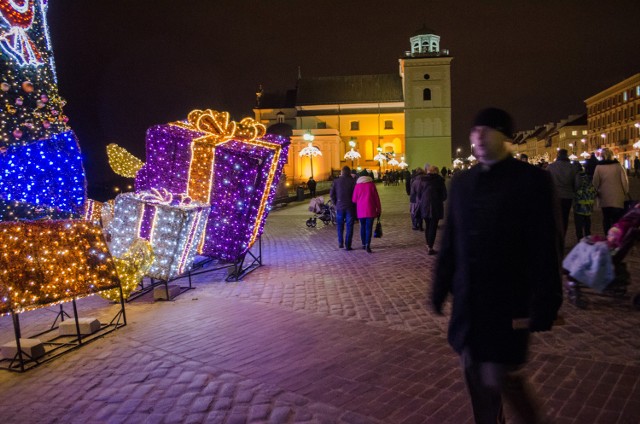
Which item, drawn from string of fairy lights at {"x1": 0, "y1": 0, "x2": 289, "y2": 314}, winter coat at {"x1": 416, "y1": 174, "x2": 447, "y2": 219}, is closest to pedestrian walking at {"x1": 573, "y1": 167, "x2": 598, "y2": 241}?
winter coat at {"x1": 416, "y1": 174, "x2": 447, "y2": 219}

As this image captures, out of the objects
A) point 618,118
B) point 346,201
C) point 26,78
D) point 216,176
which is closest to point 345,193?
point 346,201

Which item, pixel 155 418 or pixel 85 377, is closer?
pixel 155 418

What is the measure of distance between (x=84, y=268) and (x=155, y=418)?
8.24 feet

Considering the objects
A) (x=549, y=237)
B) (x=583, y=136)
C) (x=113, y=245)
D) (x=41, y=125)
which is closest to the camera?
(x=549, y=237)

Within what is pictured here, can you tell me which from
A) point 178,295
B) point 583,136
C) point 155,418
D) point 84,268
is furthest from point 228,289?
point 583,136

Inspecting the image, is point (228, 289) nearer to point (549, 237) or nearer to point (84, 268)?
point (84, 268)

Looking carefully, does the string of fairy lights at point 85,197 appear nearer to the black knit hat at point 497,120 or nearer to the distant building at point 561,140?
the black knit hat at point 497,120

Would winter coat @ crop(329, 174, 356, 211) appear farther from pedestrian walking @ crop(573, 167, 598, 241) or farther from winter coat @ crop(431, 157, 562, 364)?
winter coat @ crop(431, 157, 562, 364)

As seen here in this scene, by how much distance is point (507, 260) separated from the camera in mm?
2584

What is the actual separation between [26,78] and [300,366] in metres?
4.81

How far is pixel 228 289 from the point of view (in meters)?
8.08

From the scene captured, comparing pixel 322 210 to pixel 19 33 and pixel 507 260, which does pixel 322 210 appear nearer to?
pixel 19 33

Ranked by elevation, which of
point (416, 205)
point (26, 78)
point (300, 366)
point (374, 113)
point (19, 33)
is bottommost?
point (300, 366)

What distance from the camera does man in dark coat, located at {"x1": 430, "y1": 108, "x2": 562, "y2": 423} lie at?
101 inches
